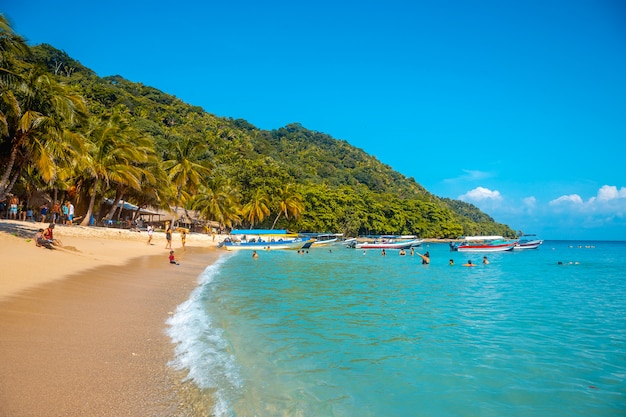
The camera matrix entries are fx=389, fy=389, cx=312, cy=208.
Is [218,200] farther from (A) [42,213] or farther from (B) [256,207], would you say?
(A) [42,213]

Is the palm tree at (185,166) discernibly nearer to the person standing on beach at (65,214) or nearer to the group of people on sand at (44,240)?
the person standing on beach at (65,214)

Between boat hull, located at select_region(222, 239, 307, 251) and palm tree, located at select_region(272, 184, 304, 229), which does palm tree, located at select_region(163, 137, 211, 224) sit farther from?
palm tree, located at select_region(272, 184, 304, 229)

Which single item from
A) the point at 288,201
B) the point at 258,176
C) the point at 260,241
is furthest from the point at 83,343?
the point at 258,176

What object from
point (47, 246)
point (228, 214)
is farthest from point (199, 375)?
point (228, 214)

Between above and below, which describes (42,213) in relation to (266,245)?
above

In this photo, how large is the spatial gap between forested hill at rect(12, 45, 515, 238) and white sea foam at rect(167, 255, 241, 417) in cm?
2586

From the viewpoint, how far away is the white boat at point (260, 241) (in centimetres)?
3772

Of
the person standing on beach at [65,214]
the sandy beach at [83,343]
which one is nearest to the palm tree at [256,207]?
the person standing on beach at [65,214]

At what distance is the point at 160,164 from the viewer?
37.4 m

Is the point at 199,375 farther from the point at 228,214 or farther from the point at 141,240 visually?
the point at 228,214

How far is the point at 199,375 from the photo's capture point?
17.0ft

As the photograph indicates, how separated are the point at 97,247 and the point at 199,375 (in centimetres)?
1749

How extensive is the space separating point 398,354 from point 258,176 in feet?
175

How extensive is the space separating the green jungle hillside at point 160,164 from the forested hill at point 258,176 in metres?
0.23
